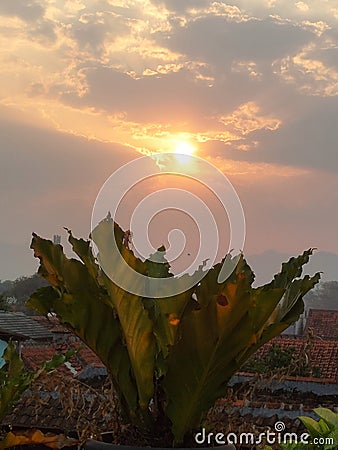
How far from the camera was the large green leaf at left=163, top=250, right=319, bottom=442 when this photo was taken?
5.08 feet

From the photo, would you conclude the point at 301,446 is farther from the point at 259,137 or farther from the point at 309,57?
the point at 259,137

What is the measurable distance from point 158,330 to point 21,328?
11.2 ft

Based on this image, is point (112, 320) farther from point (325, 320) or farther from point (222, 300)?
point (325, 320)

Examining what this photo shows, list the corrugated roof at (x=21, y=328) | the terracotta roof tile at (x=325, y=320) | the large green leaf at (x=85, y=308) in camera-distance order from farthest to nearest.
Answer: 1. the terracotta roof tile at (x=325, y=320)
2. the corrugated roof at (x=21, y=328)
3. the large green leaf at (x=85, y=308)

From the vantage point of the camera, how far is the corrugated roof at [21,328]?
15.1ft

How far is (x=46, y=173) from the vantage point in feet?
13.4

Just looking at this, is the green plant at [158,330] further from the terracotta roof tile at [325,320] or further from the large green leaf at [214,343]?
the terracotta roof tile at [325,320]

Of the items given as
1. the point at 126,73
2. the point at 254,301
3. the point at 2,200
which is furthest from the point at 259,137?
the point at 254,301

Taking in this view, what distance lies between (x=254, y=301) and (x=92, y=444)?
1.61 feet

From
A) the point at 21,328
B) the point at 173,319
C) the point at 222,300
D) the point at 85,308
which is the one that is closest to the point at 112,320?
the point at 85,308

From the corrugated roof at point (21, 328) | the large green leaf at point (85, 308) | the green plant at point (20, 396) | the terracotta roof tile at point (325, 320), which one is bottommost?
the green plant at point (20, 396)

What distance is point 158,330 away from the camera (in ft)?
6.03

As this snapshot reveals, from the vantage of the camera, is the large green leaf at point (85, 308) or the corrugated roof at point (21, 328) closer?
the large green leaf at point (85, 308)

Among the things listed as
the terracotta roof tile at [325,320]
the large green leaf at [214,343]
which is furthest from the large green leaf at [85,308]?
the terracotta roof tile at [325,320]
